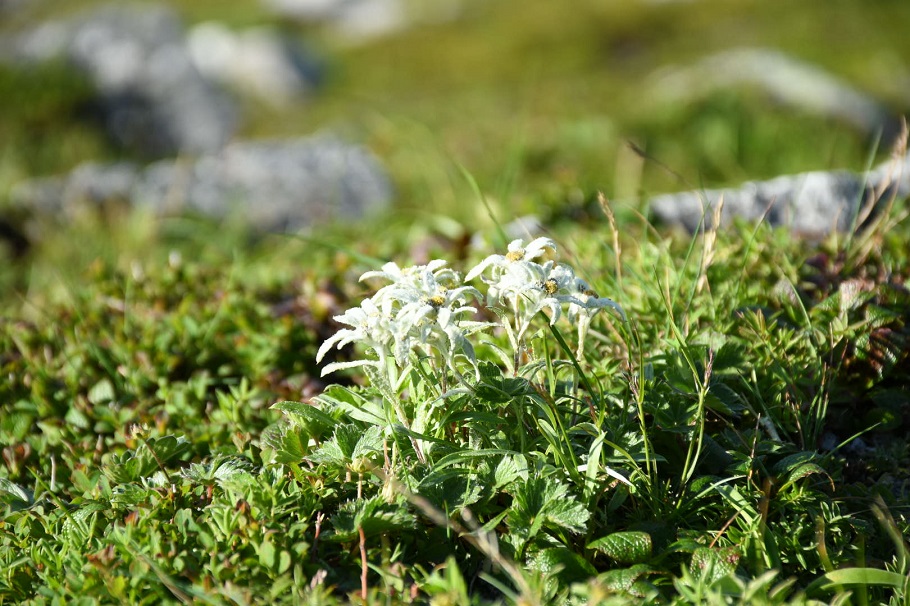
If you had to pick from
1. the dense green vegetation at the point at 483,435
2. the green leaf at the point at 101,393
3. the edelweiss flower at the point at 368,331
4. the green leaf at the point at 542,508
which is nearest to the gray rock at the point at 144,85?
the dense green vegetation at the point at 483,435

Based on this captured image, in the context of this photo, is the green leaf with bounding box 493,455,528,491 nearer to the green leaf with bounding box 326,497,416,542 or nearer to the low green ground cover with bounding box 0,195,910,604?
the low green ground cover with bounding box 0,195,910,604

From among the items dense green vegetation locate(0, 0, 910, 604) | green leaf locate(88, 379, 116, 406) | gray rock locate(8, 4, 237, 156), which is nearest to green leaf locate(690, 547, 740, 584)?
dense green vegetation locate(0, 0, 910, 604)

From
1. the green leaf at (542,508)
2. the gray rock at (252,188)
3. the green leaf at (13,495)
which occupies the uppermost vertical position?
the green leaf at (542,508)

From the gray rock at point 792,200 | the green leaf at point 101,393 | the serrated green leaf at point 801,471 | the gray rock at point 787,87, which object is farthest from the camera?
the gray rock at point 787,87

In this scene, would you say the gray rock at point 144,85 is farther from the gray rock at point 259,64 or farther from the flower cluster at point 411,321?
the flower cluster at point 411,321

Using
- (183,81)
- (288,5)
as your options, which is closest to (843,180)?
(183,81)

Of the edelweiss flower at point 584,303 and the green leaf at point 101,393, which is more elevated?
→ the edelweiss flower at point 584,303

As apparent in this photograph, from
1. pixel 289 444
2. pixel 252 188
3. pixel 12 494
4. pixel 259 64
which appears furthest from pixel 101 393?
pixel 259 64

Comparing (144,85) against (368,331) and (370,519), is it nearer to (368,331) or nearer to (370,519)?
(368,331)

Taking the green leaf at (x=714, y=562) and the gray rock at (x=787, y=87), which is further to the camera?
the gray rock at (x=787, y=87)
